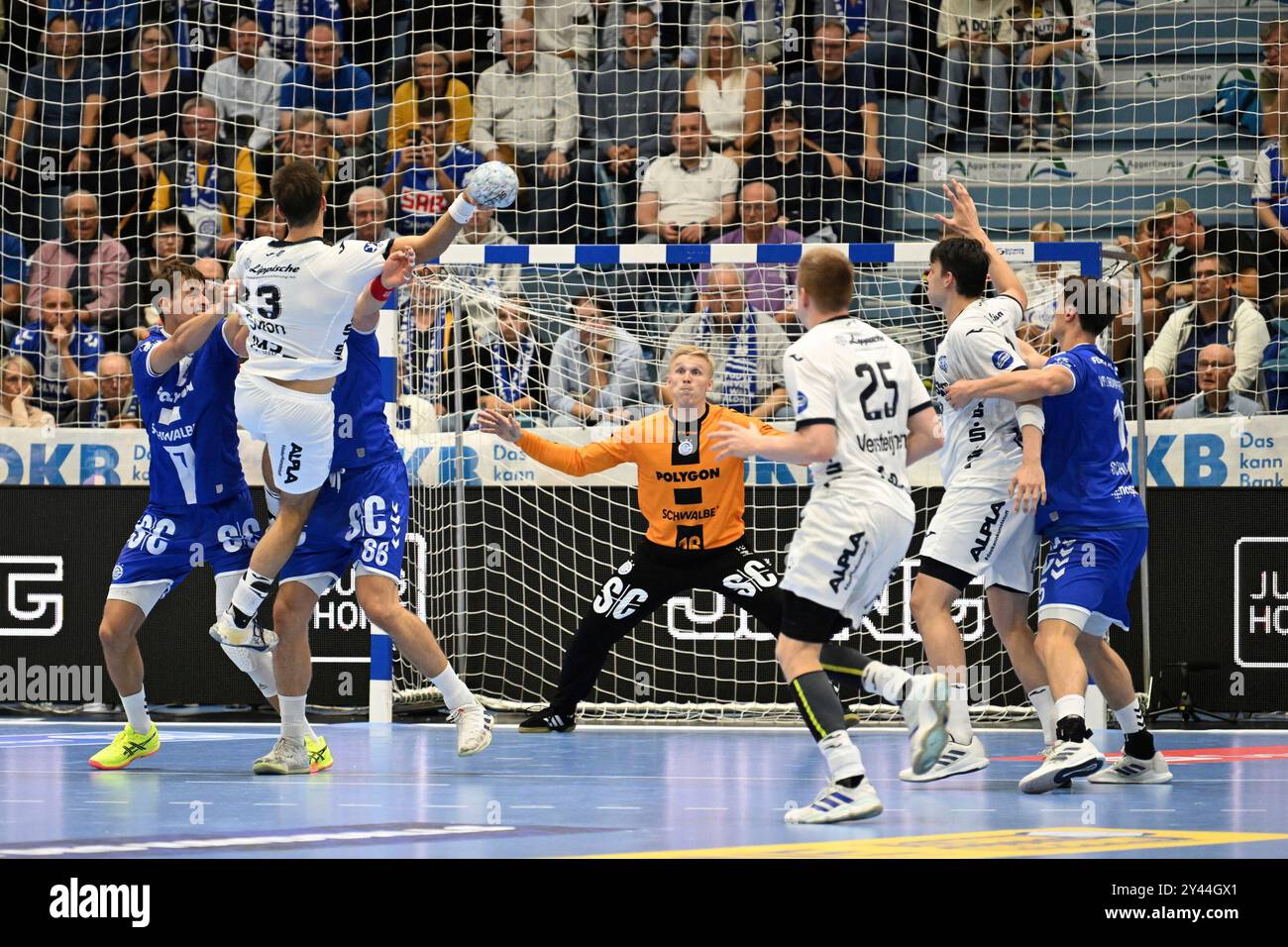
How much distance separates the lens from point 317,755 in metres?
Answer: 7.88

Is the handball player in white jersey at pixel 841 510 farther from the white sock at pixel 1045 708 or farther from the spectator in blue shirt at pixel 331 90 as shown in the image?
the spectator in blue shirt at pixel 331 90

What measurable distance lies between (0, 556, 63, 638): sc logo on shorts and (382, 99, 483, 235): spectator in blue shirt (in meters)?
4.32

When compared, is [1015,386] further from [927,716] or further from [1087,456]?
[927,716]

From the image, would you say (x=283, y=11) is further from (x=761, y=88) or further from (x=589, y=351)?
(x=589, y=351)

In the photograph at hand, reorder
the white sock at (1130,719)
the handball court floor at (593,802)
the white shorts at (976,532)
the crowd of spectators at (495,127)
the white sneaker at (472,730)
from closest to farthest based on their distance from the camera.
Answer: the handball court floor at (593,802) < the white shorts at (976,532) < the white sock at (1130,719) < the white sneaker at (472,730) < the crowd of spectators at (495,127)

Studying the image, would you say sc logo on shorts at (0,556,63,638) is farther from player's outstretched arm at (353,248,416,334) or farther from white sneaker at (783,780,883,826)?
white sneaker at (783,780,883,826)

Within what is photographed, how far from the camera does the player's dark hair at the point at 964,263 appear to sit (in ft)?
24.3

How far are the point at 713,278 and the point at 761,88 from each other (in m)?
2.38

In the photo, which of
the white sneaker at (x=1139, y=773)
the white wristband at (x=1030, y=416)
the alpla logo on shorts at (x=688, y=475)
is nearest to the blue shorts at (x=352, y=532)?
the alpla logo on shorts at (x=688, y=475)

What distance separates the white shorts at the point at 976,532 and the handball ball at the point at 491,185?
2341mm

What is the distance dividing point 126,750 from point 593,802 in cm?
277

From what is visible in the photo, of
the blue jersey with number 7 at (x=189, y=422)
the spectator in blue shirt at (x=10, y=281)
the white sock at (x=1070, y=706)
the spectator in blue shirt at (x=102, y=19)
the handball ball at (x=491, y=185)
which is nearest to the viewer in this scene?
the white sock at (x=1070, y=706)

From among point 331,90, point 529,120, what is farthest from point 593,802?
point 331,90
